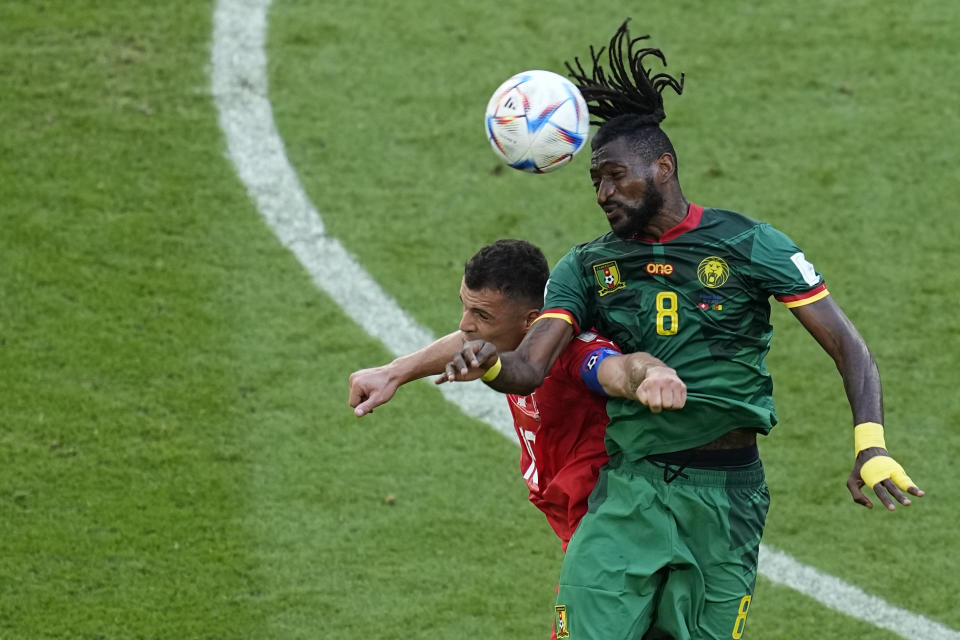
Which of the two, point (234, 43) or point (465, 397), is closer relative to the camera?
point (465, 397)

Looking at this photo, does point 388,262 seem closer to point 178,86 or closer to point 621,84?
point 178,86

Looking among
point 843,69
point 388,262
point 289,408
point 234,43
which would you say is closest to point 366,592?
point 289,408

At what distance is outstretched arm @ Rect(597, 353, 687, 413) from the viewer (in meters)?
4.59

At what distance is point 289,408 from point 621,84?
134 inches

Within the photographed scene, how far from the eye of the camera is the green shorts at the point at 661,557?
507 cm

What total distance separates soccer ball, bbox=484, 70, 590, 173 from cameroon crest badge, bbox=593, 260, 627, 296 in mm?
517

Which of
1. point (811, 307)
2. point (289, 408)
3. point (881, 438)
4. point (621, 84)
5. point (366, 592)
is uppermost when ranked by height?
point (621, 84)

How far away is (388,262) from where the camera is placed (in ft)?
29.9

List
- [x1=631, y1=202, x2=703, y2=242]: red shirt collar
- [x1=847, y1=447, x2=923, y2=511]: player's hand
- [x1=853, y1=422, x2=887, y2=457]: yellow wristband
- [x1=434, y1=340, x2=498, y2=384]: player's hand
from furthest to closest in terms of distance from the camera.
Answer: [x1=631, y1=202, x2=703, y2=242]: red shirt collar
[x1=853, y1=422, x2=887, y2=457]: yellow wristband
[x1=847, y1=447, x2=923, y2=511]: player's hand
[x1=434, y1=340, x2=498, y2=384]: player's hand

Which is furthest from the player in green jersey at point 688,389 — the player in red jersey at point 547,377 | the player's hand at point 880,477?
the player's hand at point 880,477

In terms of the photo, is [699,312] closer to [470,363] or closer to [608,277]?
[608,277]

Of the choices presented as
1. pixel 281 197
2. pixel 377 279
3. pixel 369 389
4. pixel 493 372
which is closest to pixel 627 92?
pixel 493 372

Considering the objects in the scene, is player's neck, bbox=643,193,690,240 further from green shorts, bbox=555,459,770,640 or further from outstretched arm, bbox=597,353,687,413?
green shorts, bbox=555,459,770,640

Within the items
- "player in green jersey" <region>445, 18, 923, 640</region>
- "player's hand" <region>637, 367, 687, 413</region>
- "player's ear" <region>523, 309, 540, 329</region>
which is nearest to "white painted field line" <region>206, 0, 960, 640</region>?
"player in green jersey" <region>445, 18, 923, 640</region>
